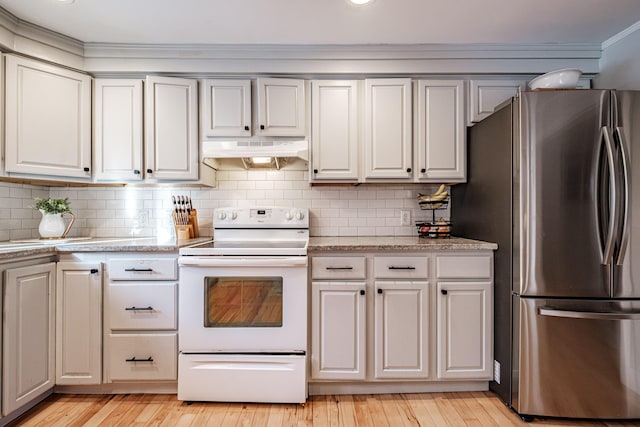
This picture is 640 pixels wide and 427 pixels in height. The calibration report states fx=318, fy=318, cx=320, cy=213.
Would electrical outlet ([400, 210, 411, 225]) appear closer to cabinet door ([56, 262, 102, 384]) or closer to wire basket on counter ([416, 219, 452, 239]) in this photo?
wire basket on counter ([416, 219, 452, 239])

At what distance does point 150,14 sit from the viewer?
189cm

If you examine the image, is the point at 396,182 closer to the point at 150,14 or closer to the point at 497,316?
the point at 497,316

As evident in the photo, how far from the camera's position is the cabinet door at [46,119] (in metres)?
1.94

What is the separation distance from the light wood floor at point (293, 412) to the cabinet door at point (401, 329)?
0.19 meters

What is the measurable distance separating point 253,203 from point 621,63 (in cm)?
273

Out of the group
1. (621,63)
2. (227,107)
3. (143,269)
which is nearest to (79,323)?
(143,269)

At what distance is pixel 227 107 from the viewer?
89.4 inches

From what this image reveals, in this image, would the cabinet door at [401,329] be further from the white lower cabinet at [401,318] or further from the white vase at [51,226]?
the white vase at [51,226]

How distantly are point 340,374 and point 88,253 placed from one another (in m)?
1.70

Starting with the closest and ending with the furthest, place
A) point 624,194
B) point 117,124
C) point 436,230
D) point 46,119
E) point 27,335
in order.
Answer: point 624,194 → point 27,335 → point 46,119 → point 117,124 → point 436,230

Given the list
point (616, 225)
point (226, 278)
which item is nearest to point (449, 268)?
point (616, 225)

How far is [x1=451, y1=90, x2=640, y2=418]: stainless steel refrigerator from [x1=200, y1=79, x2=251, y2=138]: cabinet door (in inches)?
66.9

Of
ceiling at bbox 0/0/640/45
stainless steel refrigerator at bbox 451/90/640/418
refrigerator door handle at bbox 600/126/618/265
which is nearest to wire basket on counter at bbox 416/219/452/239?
stainless steel refrigerator at bbox 451/90/640/418

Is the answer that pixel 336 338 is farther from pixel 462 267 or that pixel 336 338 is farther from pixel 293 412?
pixel 462 267
